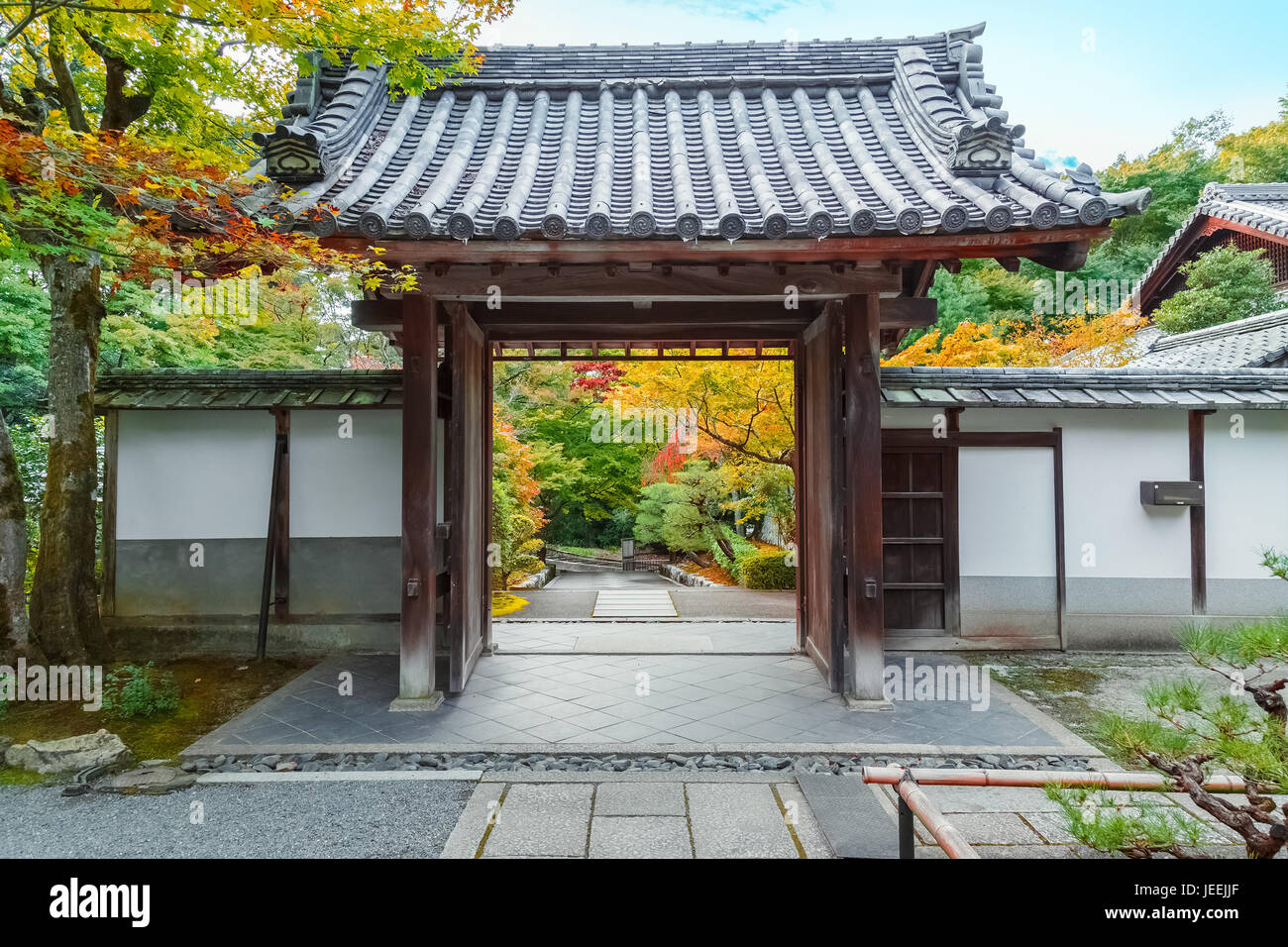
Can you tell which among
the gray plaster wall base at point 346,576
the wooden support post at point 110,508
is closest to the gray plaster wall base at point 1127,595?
the gray plaster wall base at point 346,576

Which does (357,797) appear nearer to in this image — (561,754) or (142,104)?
(561,754)

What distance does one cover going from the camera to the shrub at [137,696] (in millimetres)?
4680

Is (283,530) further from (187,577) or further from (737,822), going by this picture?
(737,822)

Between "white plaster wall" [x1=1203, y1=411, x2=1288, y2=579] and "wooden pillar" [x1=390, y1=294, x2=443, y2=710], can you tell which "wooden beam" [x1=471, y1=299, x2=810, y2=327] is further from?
"white plaster wall" [x1=1203, y1=411, x2=1288, y2=579]

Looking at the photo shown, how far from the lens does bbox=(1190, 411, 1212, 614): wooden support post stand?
6.80 m

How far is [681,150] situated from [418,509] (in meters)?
3.52

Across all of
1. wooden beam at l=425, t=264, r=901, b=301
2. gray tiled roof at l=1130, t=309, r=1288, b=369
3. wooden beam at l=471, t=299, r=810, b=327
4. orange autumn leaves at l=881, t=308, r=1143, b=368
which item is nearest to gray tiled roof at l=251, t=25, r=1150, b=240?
wooden beam at l=425, t=264, r=901, b=301

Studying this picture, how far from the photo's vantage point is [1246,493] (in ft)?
22.5

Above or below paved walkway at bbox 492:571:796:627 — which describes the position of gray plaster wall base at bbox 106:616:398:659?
above

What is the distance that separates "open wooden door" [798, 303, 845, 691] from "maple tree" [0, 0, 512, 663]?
11.0ft

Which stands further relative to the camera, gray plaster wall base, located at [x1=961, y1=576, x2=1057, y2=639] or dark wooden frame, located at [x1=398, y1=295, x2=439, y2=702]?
gray plaster wall base, located at [x1=961, y1=576, x2=1057, y2=639]

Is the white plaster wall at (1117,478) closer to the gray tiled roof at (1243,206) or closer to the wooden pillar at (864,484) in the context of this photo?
the wooden pillar at (864,484)

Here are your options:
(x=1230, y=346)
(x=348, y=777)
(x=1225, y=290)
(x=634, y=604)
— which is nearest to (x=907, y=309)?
(x=348, y=777)

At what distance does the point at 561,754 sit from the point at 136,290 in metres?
9.92
